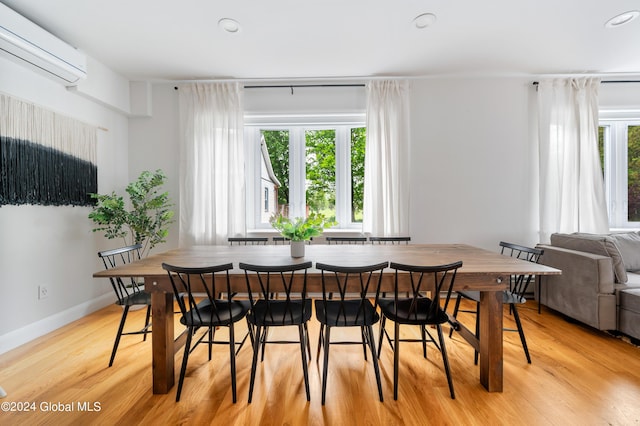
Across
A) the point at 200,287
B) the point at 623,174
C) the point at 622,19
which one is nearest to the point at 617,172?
the point at 623,174

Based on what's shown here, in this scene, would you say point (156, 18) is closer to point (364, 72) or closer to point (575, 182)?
point (364, 72)

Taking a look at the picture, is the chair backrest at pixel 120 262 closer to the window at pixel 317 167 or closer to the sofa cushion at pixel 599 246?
the window at pixel 317 167

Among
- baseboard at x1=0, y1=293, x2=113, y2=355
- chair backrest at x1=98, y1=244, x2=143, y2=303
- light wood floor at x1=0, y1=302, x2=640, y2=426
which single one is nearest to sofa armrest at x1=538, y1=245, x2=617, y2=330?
light wood floor at x1=0, y1=302, x2=640, y2=426

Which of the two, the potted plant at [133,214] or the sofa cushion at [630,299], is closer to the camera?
the sofa cushion at [630,299]

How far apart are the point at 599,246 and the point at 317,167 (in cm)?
294

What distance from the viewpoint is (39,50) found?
229 cm

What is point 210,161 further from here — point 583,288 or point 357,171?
point 583,288

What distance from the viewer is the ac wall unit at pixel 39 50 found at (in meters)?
2.09

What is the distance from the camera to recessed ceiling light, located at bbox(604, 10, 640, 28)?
2352 mm

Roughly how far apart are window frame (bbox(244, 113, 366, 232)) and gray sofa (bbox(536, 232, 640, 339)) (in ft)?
6.95

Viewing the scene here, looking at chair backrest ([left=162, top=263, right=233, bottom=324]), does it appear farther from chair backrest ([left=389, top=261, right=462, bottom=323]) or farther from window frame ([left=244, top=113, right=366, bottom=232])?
window frame ([left=244, top=113, right=366, bottom=232])

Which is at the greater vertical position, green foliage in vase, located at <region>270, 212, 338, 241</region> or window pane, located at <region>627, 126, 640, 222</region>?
window pane, located at <region>627, 126, 640, 222</region>

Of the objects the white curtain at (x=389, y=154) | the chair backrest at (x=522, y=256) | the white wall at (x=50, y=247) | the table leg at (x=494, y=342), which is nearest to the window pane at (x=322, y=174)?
the white curtain at (x=389, y=154)

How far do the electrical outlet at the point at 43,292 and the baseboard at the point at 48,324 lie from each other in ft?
0.66
